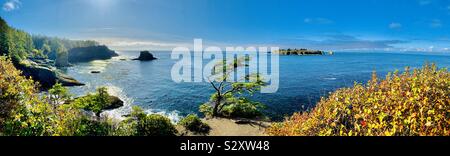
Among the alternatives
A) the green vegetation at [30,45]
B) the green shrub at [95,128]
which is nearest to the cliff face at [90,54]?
the green vegetation at [30,45]

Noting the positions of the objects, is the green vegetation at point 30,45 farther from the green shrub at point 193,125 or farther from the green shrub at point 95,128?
the green shrub at point 95,128

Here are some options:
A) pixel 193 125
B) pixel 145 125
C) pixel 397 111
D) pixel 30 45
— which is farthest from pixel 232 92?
pixel 30 45

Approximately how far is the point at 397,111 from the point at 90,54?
191m

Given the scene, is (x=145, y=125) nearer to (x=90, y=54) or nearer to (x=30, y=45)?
(x=30, y=45)

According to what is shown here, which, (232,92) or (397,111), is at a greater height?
(397,111)

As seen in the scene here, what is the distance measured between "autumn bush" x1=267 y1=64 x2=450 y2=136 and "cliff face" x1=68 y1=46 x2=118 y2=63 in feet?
568

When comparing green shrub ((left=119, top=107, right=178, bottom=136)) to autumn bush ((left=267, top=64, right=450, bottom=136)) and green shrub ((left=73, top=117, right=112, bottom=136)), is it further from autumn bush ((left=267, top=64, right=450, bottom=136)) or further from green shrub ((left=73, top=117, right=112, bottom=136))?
autumn bush ((left=267, top=64, right=450, bottom=136))

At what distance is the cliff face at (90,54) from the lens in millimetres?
164000

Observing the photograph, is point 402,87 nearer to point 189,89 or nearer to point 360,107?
point 360,107

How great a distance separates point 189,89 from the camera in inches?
2276

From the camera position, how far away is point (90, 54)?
175 metres

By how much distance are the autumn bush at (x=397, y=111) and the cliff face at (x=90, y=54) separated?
6816 inches

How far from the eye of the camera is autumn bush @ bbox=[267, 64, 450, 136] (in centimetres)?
619
